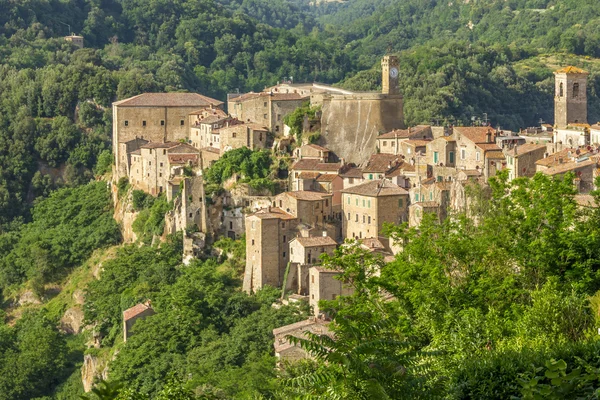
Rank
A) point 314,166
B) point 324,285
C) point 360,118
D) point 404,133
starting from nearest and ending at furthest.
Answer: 1. point 324,285
2. point 314,166
3. point 404,133
4. point 360,118

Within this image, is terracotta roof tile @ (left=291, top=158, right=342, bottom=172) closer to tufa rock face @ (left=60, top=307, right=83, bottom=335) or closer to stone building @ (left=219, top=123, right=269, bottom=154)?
stone building @ (left=219, top=123, right=269, bottom=154)

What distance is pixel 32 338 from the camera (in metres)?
51.5

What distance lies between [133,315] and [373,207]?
1045 centimetres

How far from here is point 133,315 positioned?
4834 cm

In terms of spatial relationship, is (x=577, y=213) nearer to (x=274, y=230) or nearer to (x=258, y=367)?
(x=258, y=367)

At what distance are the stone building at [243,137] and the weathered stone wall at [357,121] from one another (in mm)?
2780

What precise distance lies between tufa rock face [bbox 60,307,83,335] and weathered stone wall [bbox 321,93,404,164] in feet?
44.3

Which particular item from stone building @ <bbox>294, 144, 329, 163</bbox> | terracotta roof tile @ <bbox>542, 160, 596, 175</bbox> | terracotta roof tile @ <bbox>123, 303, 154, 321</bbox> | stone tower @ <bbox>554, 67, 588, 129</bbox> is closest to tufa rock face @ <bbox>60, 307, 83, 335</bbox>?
terracotta roof tile @ <bbox>123, 303, 154, 321</bbox>

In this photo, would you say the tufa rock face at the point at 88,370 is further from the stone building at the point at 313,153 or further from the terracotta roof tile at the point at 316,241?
the stone building at the point at 313,153

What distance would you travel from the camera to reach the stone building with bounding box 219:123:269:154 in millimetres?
54938

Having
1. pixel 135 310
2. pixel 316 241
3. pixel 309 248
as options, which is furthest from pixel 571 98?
pixel 135 310

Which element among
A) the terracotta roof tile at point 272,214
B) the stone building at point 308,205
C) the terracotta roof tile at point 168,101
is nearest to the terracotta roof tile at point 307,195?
the stone building at point 308,205

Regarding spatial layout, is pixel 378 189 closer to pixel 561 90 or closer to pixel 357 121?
pixel 357 121

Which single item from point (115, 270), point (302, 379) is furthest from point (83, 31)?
point (302, 379)
